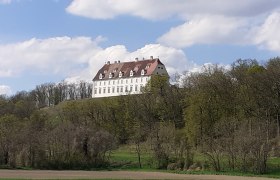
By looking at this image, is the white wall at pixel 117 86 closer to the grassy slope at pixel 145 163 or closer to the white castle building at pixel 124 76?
the white castle building at pixel 124 76

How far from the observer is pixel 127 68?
15750 cm

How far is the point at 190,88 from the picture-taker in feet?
328

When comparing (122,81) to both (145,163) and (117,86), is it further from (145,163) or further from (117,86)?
(145,163)

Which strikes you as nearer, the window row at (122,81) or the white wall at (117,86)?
the window row at (122,81)

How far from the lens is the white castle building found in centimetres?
14988

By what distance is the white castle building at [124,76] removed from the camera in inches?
5901

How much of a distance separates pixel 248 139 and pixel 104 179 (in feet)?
71.1

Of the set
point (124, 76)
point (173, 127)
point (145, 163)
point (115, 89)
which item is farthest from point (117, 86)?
point (145, 163)

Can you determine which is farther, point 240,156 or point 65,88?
point 65,88

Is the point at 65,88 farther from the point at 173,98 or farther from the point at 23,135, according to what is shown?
→ the point at 23,135

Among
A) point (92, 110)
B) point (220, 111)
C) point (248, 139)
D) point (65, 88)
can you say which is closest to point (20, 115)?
point (92, 110)

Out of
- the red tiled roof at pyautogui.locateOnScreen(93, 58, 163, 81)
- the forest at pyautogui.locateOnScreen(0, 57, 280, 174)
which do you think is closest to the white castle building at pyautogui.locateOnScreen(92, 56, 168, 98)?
the red tiled roof at pyautogui.locateOnScreen(93, 58, 163, 81)

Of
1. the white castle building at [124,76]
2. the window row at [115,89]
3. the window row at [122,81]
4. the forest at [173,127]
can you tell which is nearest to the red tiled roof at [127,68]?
the white castle building at [124,76]

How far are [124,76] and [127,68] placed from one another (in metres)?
3.46
